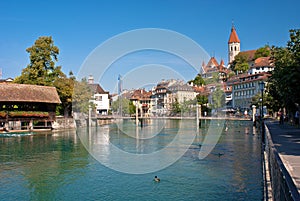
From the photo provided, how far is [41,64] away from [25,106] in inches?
357

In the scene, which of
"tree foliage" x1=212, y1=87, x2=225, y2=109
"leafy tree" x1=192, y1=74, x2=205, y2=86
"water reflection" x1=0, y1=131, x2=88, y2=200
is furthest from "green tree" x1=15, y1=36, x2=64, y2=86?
"leafy tree" x1=192, y1=74, x2=205, y2=86

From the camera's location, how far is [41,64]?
56.2m

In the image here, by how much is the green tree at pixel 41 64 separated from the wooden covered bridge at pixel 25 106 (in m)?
6.35

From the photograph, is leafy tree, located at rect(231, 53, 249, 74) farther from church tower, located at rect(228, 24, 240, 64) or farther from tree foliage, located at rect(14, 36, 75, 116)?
tree foliage, located at rect(14, 36, 75, 116)

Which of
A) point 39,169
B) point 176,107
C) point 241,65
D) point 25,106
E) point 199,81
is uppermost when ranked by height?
point 241,65

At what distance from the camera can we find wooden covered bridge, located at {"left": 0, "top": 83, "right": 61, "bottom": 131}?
1849 inches

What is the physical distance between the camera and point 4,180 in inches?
653

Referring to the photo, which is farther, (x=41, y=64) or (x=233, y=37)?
(x=233, y=37)

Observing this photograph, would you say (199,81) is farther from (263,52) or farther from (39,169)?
(39,169)

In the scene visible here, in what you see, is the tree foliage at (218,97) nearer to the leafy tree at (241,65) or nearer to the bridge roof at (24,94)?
the leafy tree at (241,65)

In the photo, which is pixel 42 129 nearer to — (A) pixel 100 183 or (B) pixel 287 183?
(A) pixel 100 183

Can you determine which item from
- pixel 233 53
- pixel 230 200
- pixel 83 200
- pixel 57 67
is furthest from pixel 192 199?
pixel 233 53

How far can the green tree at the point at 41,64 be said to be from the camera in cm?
5634

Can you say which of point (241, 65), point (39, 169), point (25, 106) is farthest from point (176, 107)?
point (39, 169)
